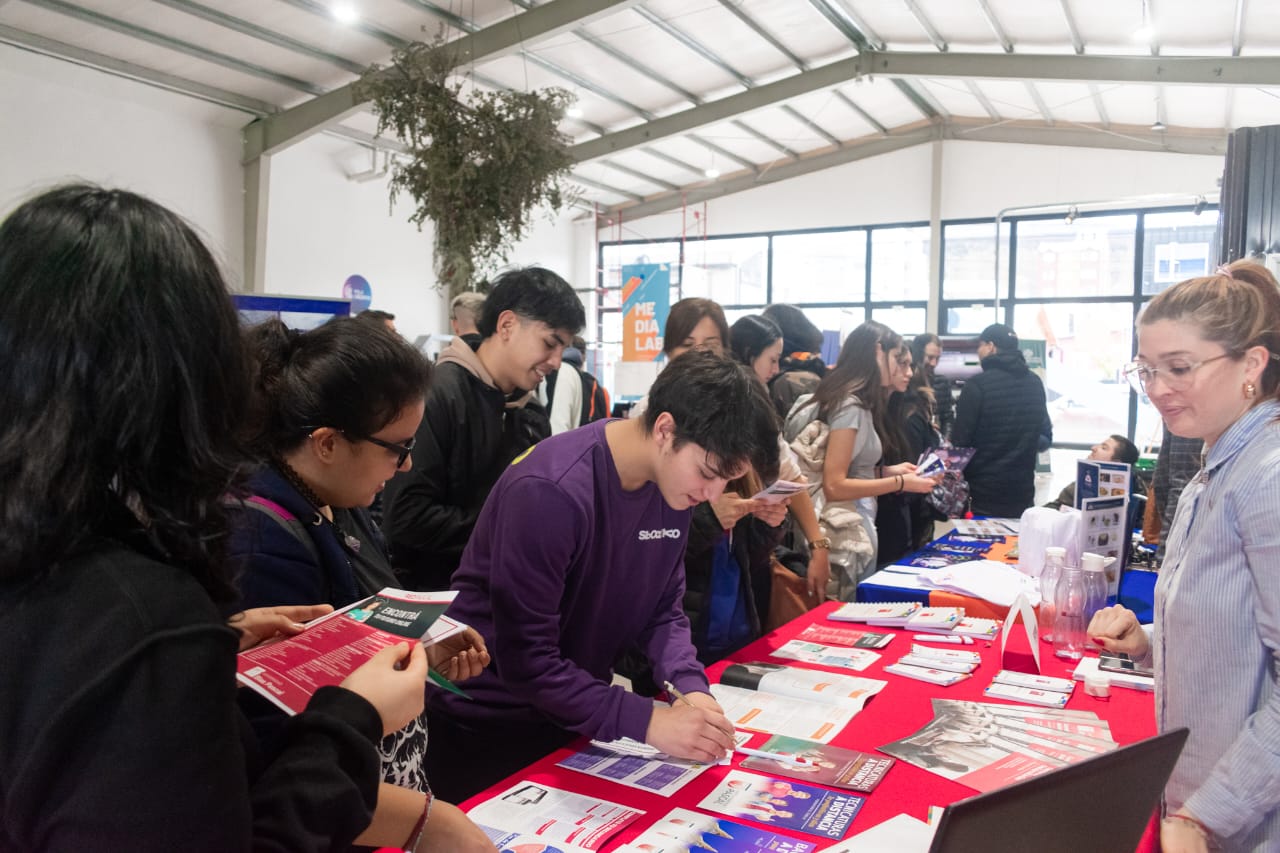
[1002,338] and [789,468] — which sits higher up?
[1002,338]

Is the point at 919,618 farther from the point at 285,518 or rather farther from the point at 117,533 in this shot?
the point at 117,533

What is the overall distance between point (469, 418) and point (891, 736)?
4.85ft

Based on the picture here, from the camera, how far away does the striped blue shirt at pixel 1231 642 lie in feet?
4.21

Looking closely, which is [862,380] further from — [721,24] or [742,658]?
[721,24]

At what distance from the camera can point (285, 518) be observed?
1270 millimetres

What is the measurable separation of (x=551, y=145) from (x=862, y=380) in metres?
2.65

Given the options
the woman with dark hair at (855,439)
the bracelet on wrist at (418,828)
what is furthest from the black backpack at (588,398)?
the bracelet on wrist at (418,828)

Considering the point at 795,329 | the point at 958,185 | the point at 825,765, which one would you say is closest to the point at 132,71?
the point at 795,329

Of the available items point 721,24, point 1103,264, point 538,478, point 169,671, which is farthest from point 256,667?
point 1103,264

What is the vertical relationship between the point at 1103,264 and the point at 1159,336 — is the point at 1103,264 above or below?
above

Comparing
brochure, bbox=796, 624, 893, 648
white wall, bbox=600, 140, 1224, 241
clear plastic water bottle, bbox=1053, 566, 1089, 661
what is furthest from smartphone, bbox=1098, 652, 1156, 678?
white wall, bbox=600, 140, 1224, 241

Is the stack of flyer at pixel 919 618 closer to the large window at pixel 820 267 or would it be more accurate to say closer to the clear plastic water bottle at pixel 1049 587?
the clear plastic water bottle at pixel 1049 587

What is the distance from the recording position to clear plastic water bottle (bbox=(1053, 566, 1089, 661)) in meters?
2.30

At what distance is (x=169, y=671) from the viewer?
0.67 meters
